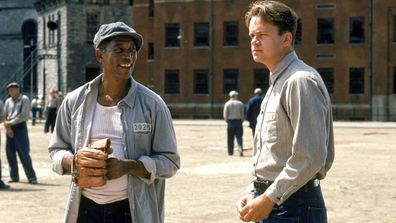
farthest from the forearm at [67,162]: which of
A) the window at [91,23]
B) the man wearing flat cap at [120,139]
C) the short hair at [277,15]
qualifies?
the window at [91,23]

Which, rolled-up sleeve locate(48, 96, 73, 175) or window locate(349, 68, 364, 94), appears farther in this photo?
window locate(349, 68, 364, 94)

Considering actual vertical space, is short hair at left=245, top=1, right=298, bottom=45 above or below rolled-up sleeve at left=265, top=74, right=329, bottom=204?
above

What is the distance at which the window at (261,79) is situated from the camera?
5300 centimetres

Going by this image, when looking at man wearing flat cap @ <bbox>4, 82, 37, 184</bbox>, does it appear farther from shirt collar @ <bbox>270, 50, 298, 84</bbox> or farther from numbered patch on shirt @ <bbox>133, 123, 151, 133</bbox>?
shirt collar @ <bbox>270, 50, 298, 84</bbox>

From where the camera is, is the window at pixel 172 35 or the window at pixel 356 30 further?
the window at pixel 172 35

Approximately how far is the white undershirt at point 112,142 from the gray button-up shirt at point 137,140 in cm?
3

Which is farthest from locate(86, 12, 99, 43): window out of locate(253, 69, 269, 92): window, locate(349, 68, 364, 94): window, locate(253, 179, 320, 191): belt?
locate(253, 179, 320, 191): belt

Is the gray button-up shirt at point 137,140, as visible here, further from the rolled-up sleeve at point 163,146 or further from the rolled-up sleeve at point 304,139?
the rolled-up sleeve at point 304,139

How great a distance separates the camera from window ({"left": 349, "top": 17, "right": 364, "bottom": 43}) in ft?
167

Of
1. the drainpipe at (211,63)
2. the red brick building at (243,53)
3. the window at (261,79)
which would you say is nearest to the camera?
the red brick building at (243,53)

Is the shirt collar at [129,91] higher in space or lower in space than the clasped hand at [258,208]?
higher

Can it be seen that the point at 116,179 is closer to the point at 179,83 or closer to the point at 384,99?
the point at 384,99

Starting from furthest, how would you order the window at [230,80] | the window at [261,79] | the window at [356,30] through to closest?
the window at [230,80], the window at [261,79], the window at [356,30]

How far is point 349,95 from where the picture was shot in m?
51.0
